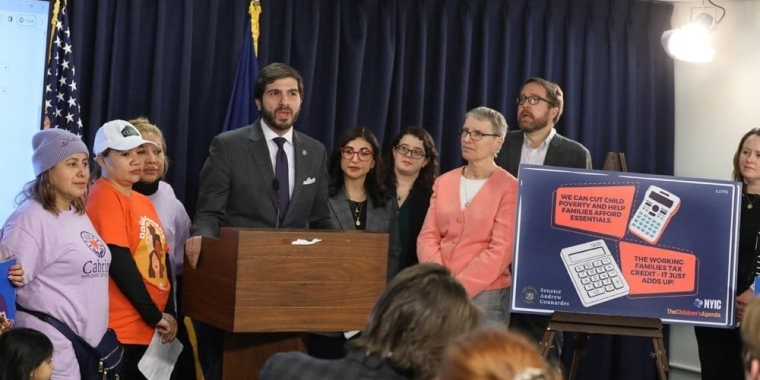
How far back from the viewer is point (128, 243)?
426 cm

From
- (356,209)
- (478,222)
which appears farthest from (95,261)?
(478,222)

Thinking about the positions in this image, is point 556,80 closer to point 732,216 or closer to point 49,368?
point 732,216

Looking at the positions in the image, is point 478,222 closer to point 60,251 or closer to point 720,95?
point 60,251

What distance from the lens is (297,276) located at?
3.98 meters

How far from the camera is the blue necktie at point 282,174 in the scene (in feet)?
15.2

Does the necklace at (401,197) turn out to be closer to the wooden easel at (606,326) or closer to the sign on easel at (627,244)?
the sign on easel at (627,244)

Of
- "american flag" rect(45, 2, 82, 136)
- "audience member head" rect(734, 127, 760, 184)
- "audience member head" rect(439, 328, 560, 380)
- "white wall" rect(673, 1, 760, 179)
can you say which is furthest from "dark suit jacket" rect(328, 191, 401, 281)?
"audience member head" rect(439, 328, 560, 380)

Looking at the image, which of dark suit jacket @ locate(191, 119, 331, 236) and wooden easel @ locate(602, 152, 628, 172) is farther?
wooden easel @ locate(602, 152, 628, 172)

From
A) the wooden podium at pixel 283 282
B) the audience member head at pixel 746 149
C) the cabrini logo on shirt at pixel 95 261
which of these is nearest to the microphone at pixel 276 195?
the wooden podium at pixel 283 282

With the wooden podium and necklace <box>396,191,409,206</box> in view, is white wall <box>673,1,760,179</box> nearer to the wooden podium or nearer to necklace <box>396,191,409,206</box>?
necklace <box>396,191,409,206</box>

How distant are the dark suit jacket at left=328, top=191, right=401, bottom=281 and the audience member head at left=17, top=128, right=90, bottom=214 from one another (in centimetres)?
145

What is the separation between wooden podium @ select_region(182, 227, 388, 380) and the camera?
389 cm

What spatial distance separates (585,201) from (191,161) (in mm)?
2532

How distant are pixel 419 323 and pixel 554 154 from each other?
3.32 meters
